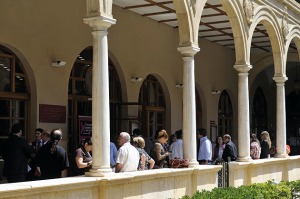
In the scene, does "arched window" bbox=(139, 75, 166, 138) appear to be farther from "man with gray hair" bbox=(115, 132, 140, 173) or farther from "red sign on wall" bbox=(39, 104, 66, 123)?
"man with gray hair" bbox=(115, 132, 140, 173)

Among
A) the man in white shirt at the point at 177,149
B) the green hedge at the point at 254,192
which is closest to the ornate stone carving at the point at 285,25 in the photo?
the green hedge at the point at 254,192

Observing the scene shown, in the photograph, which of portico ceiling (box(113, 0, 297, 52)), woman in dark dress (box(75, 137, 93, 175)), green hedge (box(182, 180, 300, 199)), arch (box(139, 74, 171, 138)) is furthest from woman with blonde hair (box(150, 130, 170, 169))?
arch (box(139, 74, 171, 138))

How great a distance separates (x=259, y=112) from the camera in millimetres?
29250

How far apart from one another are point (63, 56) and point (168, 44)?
20.3 feet

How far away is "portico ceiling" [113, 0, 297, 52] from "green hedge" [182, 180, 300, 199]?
609cm

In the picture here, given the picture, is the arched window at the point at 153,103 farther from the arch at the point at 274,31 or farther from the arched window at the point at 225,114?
the arched window at the point at 225,114

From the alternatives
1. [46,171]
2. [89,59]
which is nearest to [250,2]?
[89,59]

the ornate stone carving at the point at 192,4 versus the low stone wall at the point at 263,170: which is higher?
the ornate stone carving at the point at 192,4

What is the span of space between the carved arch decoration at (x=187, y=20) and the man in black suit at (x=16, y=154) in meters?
3.99

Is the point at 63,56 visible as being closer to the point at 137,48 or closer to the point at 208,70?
the point at 137,48

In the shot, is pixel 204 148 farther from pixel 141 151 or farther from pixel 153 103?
pixel 153 103

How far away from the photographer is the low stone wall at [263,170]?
14078 mm

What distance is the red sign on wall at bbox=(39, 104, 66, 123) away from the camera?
555 inches

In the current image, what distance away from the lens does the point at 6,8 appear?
1312cm
